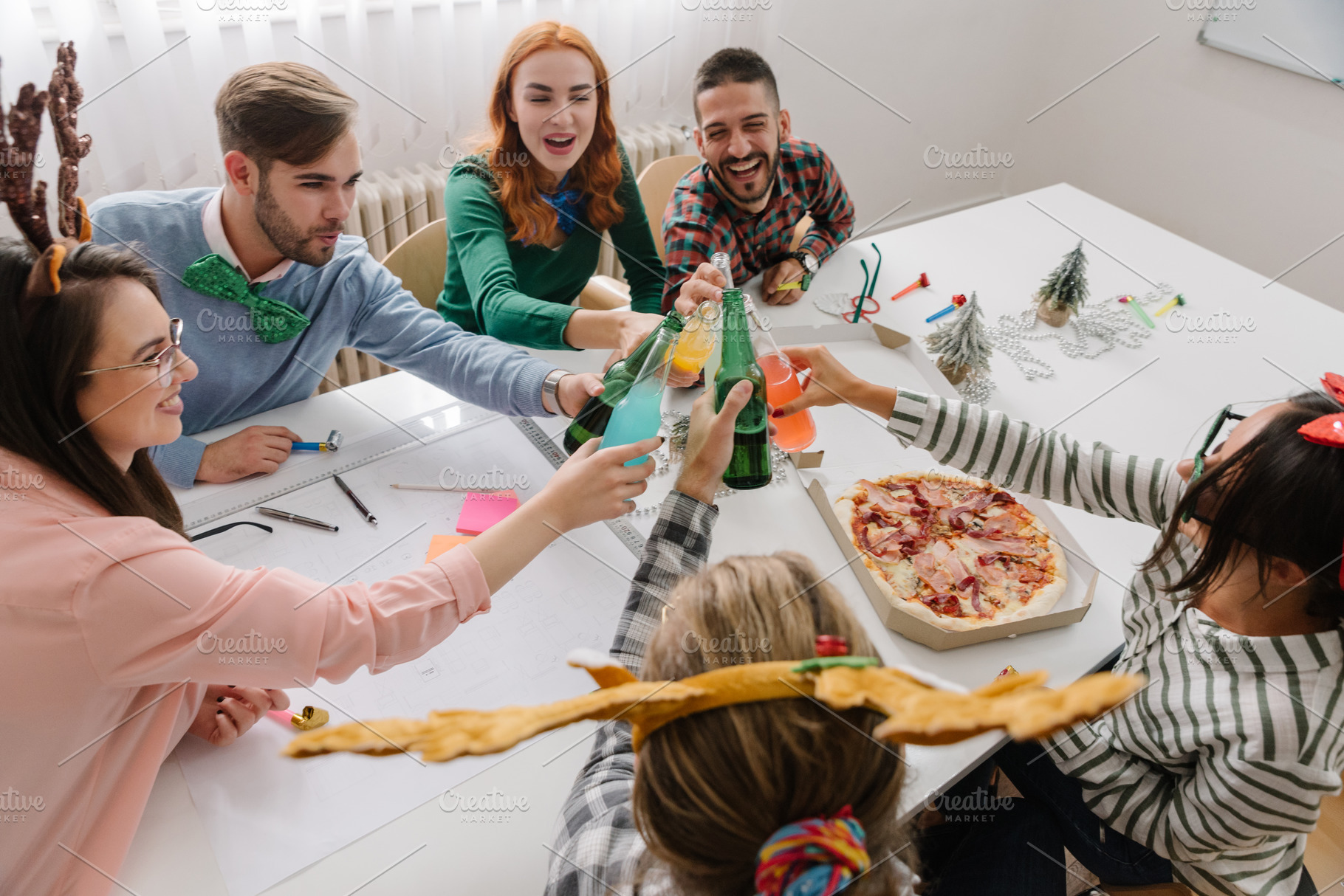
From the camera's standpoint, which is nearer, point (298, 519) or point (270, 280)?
point (298, 519)

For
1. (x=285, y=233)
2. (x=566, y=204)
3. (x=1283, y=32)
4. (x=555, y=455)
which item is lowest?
(x=555, y=455)

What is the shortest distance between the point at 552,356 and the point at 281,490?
0.58 metres

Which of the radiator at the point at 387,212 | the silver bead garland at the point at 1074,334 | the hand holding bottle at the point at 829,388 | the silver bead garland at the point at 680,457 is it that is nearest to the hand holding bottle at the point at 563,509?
the silver bead garland at the point at 680,457

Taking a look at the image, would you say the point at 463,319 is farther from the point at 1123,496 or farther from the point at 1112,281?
the point at 1112,281

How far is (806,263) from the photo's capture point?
1.92m

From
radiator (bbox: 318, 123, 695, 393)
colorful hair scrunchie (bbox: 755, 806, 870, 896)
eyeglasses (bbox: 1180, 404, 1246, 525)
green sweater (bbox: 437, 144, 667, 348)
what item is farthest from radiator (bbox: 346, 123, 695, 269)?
colorful hair scrunchie (bbox: 755, 806, 870, 896)

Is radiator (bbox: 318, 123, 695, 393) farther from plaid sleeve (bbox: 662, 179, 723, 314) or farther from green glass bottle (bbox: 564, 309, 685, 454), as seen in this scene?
green glass bottle (bbox: 564, 309, 685, 454)

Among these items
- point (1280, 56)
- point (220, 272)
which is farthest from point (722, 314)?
point (1280, 56)

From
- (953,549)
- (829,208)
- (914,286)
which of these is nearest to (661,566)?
(953,549)

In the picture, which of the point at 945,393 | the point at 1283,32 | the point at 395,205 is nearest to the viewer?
the point at 945,393

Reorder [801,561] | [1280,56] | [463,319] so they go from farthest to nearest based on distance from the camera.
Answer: [1280,56] < [463,319] < [801,561]

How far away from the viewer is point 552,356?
1621 millimetres

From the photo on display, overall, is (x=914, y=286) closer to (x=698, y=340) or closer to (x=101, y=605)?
(x=698, y=340)

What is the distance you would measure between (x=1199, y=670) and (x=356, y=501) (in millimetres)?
1199
